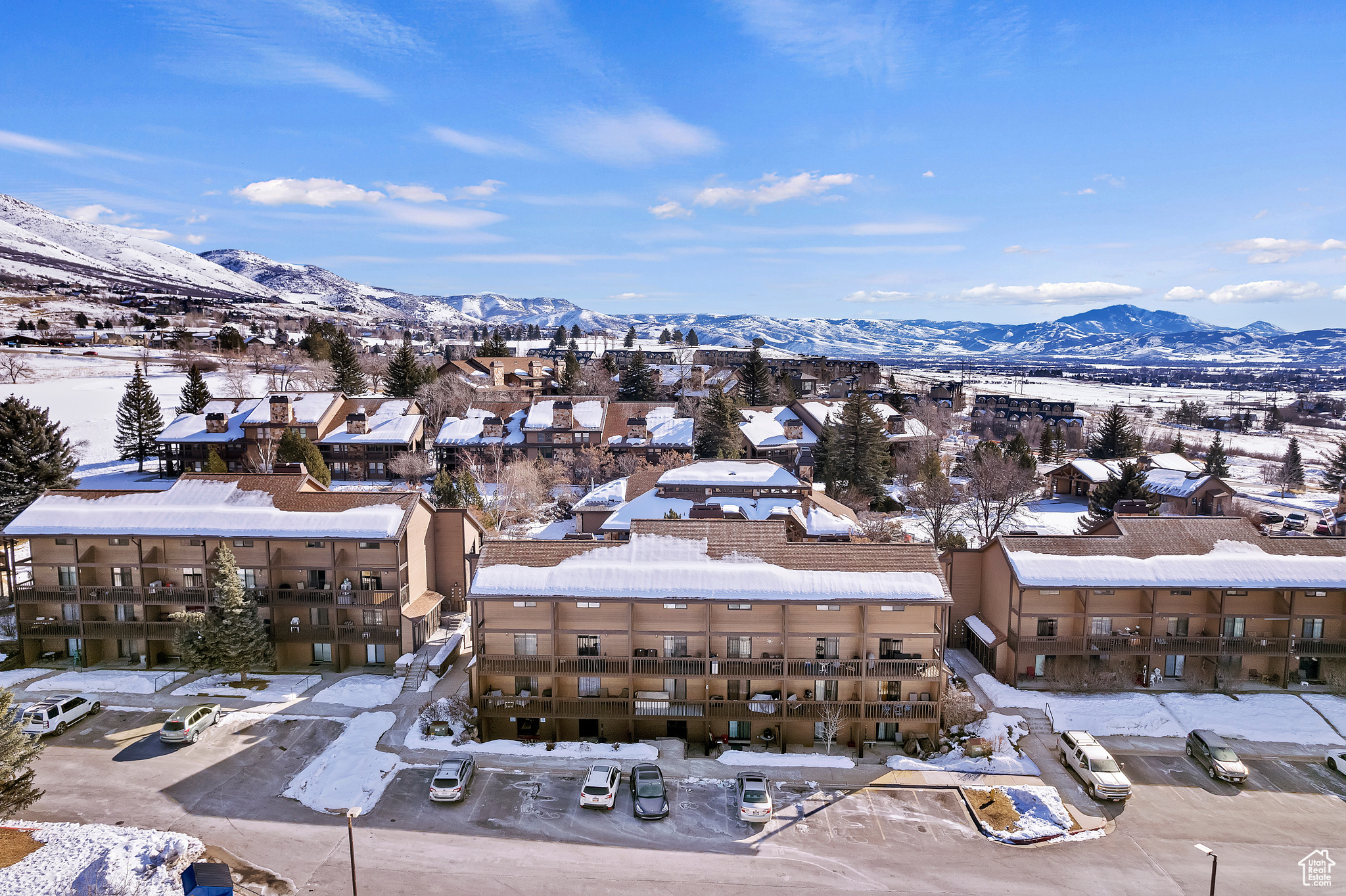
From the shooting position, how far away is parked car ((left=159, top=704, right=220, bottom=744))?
27.5m

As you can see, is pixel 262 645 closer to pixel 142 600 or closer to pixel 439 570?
pixel 142 600

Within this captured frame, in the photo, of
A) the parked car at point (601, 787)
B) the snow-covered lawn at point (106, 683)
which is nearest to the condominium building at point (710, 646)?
the parked car at point (601, 787)

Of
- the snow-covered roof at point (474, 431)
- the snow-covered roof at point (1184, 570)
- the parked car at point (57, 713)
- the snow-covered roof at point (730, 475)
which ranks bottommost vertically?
the parked car at point (57, 713)

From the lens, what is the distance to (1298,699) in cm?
3189

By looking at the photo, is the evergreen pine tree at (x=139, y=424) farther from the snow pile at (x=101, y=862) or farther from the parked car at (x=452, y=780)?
the parked car at (x=452, y=780)

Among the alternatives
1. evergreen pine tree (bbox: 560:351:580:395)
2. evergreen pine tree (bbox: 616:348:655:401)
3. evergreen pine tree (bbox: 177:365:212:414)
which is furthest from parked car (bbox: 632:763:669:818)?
evergreen pine tree (bbox: 560:351:580:395)

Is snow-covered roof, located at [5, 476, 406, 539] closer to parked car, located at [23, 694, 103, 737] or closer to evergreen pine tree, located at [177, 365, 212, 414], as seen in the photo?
parked car, located at [23, 694, 103, 737]

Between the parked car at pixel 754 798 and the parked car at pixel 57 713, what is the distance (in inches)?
1048

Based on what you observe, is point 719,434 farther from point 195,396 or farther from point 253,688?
point 195,396

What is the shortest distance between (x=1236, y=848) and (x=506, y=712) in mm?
25475

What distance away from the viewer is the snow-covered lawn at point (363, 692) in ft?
103

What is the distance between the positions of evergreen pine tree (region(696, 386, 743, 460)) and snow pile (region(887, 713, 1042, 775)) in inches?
1767

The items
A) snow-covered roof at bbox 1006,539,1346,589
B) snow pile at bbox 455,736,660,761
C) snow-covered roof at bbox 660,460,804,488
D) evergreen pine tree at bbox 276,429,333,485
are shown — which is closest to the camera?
snow pile at bbox 455,736,660,761

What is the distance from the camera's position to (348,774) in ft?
84.8
